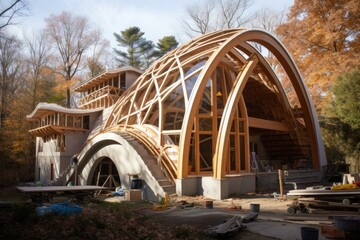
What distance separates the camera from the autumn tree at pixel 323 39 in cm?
2184

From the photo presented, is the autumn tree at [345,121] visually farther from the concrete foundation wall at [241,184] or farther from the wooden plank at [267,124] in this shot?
the concrete foundation wall at [241,184]

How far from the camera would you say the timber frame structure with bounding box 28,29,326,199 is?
45.0 feet

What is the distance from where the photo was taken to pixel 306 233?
5758mm

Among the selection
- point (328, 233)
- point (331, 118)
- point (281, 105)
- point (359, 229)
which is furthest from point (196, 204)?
point (331, 118)

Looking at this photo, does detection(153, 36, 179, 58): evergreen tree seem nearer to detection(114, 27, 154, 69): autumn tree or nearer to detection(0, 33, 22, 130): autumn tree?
detection(114, 27, 154, 69): autumn tree

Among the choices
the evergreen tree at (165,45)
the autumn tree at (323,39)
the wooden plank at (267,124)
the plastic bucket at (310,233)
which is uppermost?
the evergreen tree at (165,45)

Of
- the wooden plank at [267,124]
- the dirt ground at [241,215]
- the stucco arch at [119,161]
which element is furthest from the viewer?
the wooden plank at [267,124]

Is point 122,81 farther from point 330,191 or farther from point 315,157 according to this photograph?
point 330,191

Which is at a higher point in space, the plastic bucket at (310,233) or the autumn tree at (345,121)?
the autumn tree at (345,121)

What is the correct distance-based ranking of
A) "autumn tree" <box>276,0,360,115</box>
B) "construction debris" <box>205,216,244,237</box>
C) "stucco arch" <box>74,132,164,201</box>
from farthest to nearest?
"autumn tree" <box>276,0,360,115</box>, "stucco arch" <box>74,132,164,201</box>, "construction debris" <box>205,216,244,237</box>

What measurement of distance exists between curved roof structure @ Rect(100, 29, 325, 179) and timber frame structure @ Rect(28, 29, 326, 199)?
5cm

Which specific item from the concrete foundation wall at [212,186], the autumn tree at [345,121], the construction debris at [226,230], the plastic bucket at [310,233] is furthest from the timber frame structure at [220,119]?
the plastic bucket at [310,233]

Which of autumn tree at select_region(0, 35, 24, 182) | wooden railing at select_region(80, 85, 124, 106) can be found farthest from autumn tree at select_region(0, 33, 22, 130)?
wooden railing at select_region(80, 85, 124, 106)

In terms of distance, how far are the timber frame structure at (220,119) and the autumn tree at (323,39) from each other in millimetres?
3687
